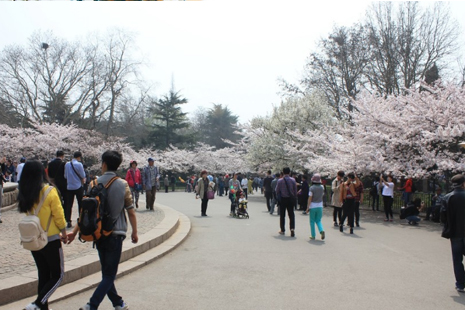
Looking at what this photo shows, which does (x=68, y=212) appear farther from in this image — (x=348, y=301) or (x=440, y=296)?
(x=440, y=296)

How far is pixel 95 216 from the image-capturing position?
4.09 metres

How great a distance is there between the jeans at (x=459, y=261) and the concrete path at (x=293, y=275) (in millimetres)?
184

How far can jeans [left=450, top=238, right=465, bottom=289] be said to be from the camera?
5812mm

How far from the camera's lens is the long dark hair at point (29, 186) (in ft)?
13.5

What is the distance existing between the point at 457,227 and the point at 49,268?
5.39 metres

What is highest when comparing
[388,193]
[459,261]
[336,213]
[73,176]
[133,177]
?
[133,177]

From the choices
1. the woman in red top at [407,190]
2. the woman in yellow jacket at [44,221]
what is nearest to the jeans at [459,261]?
the woman in yellow jacket at [44,221]

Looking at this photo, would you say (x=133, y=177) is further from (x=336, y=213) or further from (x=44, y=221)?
(x=44, y=221)

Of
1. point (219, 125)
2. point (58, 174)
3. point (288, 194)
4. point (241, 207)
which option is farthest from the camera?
point (219, 125)

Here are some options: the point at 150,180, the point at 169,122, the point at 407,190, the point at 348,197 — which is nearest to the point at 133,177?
the point at 150,180

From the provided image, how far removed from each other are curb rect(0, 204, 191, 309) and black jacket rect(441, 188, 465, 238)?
190 inches

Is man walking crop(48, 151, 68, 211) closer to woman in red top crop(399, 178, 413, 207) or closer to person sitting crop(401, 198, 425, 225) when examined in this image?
person sitting crop(401, 198, 425, 225)

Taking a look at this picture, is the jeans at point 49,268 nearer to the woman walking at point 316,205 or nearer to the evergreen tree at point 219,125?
the woman walking at point 316,205

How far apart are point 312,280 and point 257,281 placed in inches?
33.1
